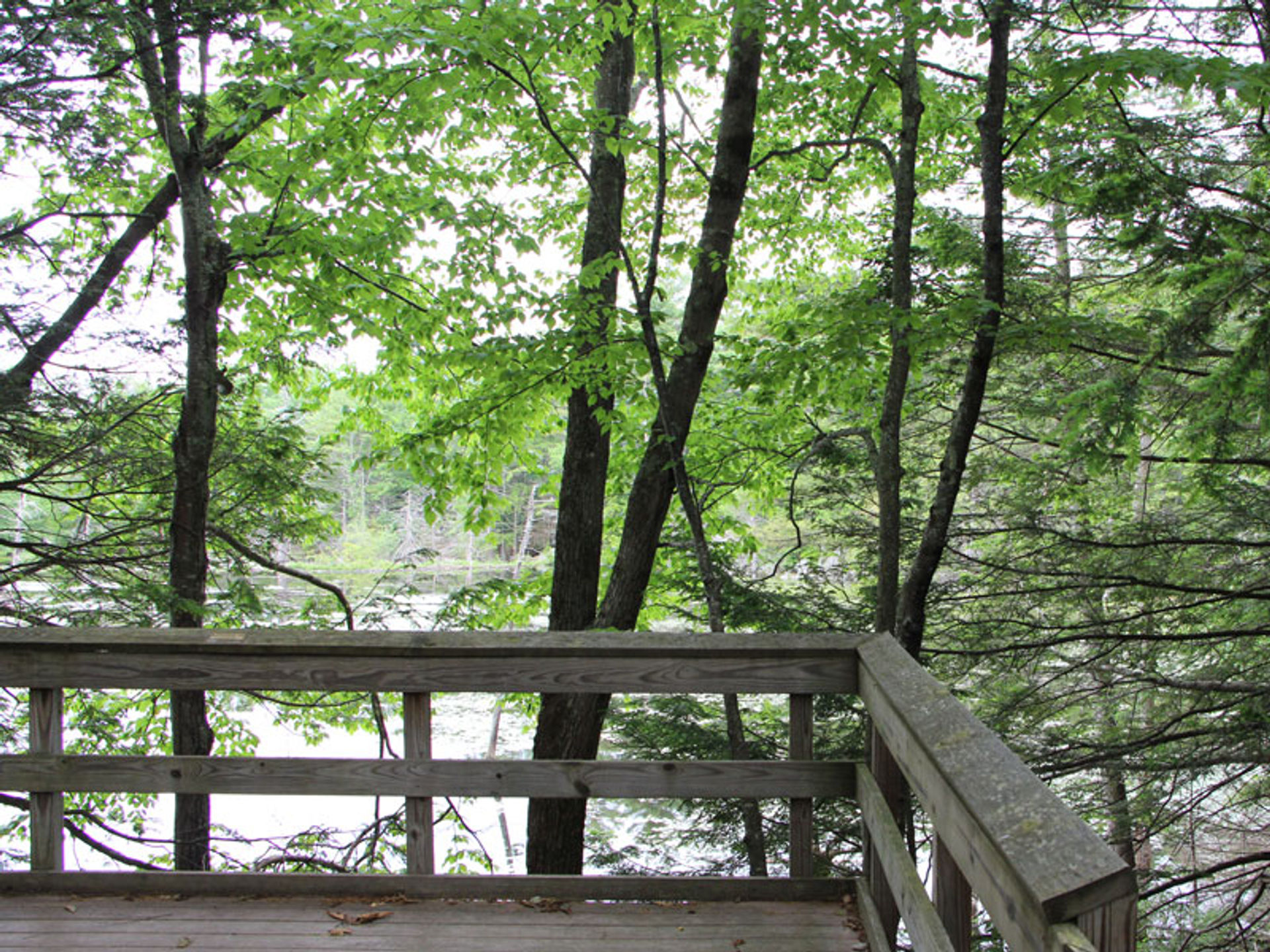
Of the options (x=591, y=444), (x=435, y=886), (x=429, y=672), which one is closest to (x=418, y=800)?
(x=435, y=886)

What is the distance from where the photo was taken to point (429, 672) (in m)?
2.87

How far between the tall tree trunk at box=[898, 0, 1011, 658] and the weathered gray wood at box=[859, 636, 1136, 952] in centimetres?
292

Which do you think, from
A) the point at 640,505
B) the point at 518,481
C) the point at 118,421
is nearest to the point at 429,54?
the point at 118,421

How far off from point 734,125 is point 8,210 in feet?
20.2

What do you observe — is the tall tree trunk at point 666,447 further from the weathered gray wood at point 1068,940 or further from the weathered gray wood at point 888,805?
the weathered gray wood at point 1068,940

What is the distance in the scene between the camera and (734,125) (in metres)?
5.78

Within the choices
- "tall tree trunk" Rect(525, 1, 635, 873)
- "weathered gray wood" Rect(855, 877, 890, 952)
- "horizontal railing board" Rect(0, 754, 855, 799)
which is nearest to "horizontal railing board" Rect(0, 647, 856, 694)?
"horizontal railing board" Rect(0, 754, 855, 799)

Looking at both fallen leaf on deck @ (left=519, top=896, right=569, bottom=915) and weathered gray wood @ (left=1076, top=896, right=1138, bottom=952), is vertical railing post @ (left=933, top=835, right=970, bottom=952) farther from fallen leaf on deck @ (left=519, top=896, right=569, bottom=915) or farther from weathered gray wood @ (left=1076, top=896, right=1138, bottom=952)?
fallen leaf on deck @ (left=519, top=896, right=569, bottom=915)

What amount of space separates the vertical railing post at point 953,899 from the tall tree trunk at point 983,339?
3.33m

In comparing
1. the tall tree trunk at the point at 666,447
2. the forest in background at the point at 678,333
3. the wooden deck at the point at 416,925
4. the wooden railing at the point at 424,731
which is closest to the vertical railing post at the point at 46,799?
the wooden railing at the point at 424,731

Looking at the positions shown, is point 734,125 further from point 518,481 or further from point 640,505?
point 518,481

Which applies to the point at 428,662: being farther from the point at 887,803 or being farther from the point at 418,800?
the point at 887,803

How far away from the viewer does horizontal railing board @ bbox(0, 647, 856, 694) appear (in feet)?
9.40

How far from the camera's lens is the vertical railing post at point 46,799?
2.90 meters
